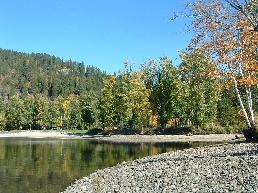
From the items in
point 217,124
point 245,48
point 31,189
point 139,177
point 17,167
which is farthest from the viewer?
point 217,124

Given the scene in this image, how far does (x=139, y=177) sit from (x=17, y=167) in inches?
691

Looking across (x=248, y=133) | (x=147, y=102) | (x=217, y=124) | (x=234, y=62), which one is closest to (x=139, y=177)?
(x=234, y=62)

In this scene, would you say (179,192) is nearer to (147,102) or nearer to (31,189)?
(31,189)

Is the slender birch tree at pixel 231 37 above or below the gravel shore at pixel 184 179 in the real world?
above

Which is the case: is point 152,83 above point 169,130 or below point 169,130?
above

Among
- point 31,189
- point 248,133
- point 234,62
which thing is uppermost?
point 234,62

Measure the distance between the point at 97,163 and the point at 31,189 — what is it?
15.6m

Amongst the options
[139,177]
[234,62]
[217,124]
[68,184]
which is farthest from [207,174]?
[217,124]

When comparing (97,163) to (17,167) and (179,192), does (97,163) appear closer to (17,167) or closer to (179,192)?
(17,167)

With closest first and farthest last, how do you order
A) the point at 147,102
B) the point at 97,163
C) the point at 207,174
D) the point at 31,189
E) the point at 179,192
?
the point at 179,192 < the point at 207,174 < the point at 31,189 < the point at 97,163 < the point at 147,102

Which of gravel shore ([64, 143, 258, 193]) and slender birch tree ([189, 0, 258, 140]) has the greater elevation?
slender birch tree ([189, 0, 258, 140])

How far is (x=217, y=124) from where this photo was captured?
92000mm

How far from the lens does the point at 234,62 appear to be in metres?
35.7

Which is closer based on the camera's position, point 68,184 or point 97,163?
point 68,184
